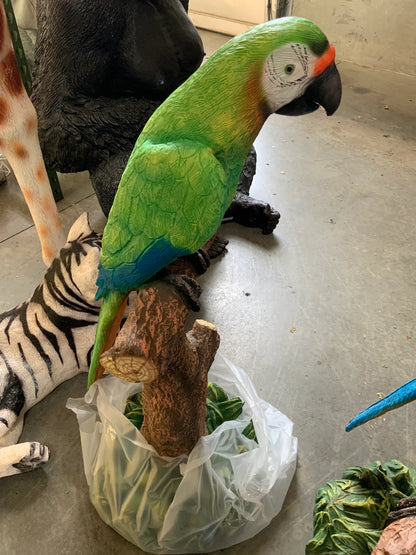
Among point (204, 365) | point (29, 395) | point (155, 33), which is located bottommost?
point (29, 395)

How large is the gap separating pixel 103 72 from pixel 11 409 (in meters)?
0.93

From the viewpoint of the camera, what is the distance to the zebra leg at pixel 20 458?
3.33 feet

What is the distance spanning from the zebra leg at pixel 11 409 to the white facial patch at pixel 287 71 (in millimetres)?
879

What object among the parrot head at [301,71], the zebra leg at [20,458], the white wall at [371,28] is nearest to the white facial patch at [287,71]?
the parrot head at [301,71]

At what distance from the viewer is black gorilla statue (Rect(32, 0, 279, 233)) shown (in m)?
1.26

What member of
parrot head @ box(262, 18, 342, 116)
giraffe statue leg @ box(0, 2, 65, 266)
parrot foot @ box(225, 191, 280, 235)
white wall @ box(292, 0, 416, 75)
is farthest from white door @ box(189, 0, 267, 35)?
parrot head @ box(262, 18, 342, 116)

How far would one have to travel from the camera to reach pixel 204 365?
0.89 meters

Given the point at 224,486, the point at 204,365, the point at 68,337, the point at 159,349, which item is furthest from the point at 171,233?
the point at 68,337

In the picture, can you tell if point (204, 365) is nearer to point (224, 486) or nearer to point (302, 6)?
point (224, 486)

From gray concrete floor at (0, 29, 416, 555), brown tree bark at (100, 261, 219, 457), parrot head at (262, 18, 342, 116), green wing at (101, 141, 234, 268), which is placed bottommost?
gray concrete floor at (0, 29, 416, 555)

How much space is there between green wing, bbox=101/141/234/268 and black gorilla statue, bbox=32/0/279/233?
70 centimetres

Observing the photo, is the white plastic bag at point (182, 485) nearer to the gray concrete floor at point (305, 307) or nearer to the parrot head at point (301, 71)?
the gray concrete floor at point (305, 307)

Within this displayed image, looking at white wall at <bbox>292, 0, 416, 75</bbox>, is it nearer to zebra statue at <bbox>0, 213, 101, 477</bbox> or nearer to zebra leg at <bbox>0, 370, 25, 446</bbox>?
zebra statue at <bbox>0, 213, 101, 477</bbox>

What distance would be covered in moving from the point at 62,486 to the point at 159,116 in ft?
2.76
